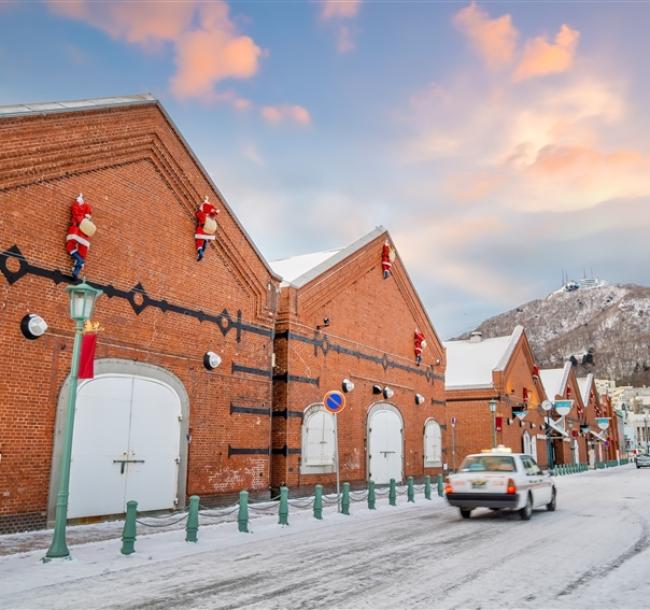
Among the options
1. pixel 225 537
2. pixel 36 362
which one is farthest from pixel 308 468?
pixel 36 362

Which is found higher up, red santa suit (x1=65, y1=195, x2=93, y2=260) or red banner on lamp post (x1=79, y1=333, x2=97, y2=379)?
red santa suit (x1=65, y1=195, x2=93, y2=260)

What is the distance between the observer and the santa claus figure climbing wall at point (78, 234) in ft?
44.0

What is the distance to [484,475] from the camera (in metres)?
14.5

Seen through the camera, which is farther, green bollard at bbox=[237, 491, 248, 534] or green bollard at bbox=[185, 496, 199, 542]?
green bollard at bbox=[237, 491, 248, 534]

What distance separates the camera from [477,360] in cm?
4444

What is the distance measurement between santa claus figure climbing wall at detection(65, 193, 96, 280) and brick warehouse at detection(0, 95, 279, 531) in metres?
0.16

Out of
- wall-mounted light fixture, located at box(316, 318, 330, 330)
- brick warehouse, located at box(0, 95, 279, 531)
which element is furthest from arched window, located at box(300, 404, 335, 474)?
wall-mounted light fixture, located at box(316, 318, 330, 330)

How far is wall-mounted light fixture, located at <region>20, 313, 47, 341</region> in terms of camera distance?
12.4 m

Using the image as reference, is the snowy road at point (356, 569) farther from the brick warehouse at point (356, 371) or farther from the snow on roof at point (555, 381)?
the snow on roof at point (555, 381)

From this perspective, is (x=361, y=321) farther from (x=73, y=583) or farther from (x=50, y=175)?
(x=73, y=583)

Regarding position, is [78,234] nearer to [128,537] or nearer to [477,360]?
[128,537]

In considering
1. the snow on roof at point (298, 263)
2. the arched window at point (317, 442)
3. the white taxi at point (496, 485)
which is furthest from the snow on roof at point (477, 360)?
the white taxi at point (496, 485)

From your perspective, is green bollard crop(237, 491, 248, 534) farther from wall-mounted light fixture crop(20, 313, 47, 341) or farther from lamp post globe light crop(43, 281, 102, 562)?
wall-mounted light fixture crop(20, 313, 47, 341)

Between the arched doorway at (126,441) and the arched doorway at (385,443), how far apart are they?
10337mm
